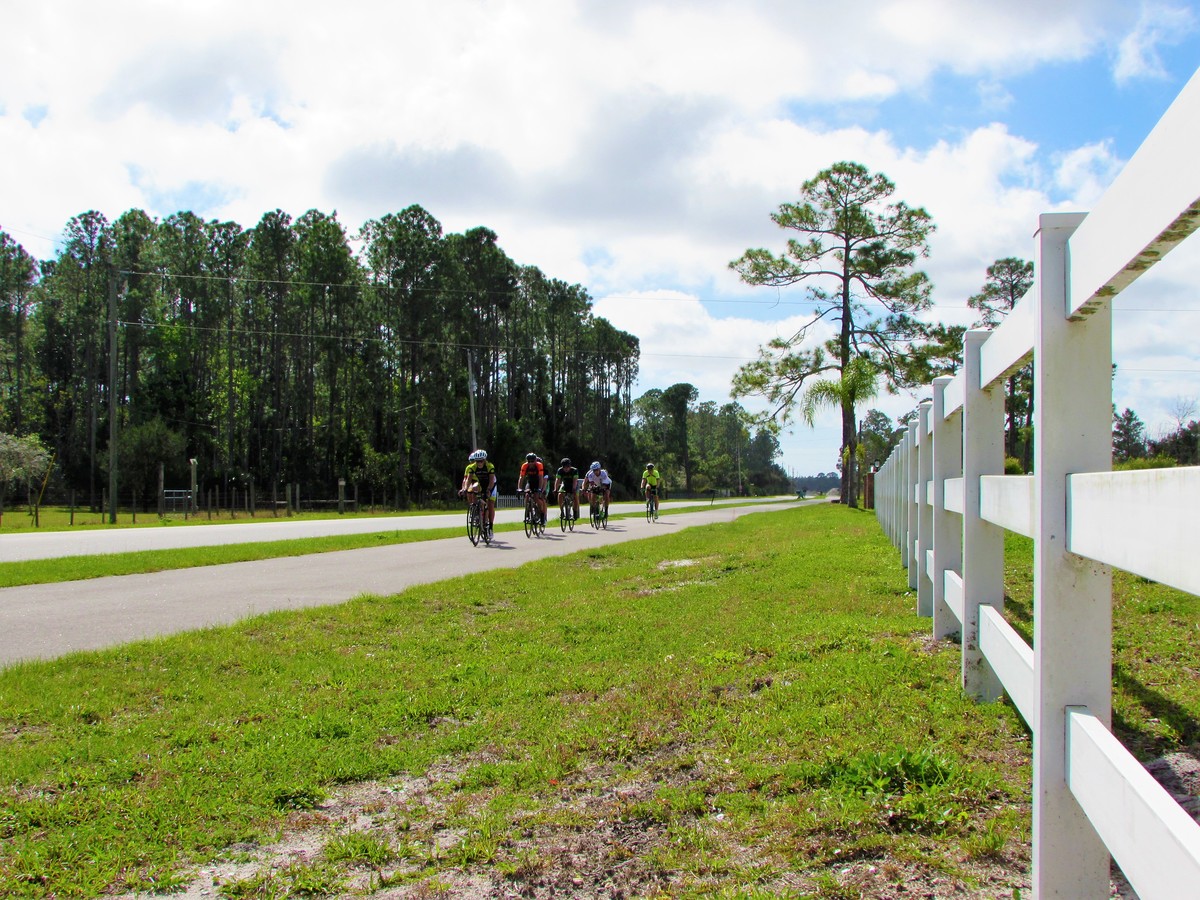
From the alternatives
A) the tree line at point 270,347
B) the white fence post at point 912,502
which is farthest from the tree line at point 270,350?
the white fence post at point 912,502

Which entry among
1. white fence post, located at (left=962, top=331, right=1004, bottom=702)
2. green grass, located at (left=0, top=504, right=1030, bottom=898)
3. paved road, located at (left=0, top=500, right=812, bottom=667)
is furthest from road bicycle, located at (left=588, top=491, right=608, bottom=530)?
white fence post, located at (left=962, top=331, right=1004, bottom=702)

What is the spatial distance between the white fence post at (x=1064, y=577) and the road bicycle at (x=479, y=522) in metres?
16.7

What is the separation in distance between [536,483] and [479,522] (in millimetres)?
3377

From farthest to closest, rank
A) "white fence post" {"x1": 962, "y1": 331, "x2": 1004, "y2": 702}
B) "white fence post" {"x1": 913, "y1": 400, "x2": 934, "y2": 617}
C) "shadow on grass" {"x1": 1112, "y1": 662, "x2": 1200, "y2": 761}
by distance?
1. "white fence post" {"x1": 913, "y1": 400, "x2": 934, "y2": 617}
2. "white fence post" {"x1": 962, "y1": 331, "x2": 1004, "y2": 702}
3. "shadow on grass" {"x1": 1112, "y1": 662, "x2": 1200, "y2": 761}

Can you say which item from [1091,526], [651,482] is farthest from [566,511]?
[1091,526]

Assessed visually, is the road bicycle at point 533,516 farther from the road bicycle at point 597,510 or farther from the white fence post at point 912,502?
the white fence post at point 912,502

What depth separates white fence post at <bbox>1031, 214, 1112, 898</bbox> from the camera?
7.49 feet

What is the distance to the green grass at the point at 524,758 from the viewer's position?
3.21 meters

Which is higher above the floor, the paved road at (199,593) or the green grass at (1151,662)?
the green grass at (1151,662)

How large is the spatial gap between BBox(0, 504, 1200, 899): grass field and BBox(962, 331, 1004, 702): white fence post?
197 mm

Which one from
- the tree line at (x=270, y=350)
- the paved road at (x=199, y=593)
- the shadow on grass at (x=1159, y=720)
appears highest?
the tree line at (x=270, y=350)

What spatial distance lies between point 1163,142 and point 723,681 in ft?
14.2

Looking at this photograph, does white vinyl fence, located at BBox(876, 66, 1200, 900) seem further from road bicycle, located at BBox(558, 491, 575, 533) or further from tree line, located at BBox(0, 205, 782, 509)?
tree line, located at BBox(0, 205, 782, 509)

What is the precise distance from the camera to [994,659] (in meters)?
3.74
